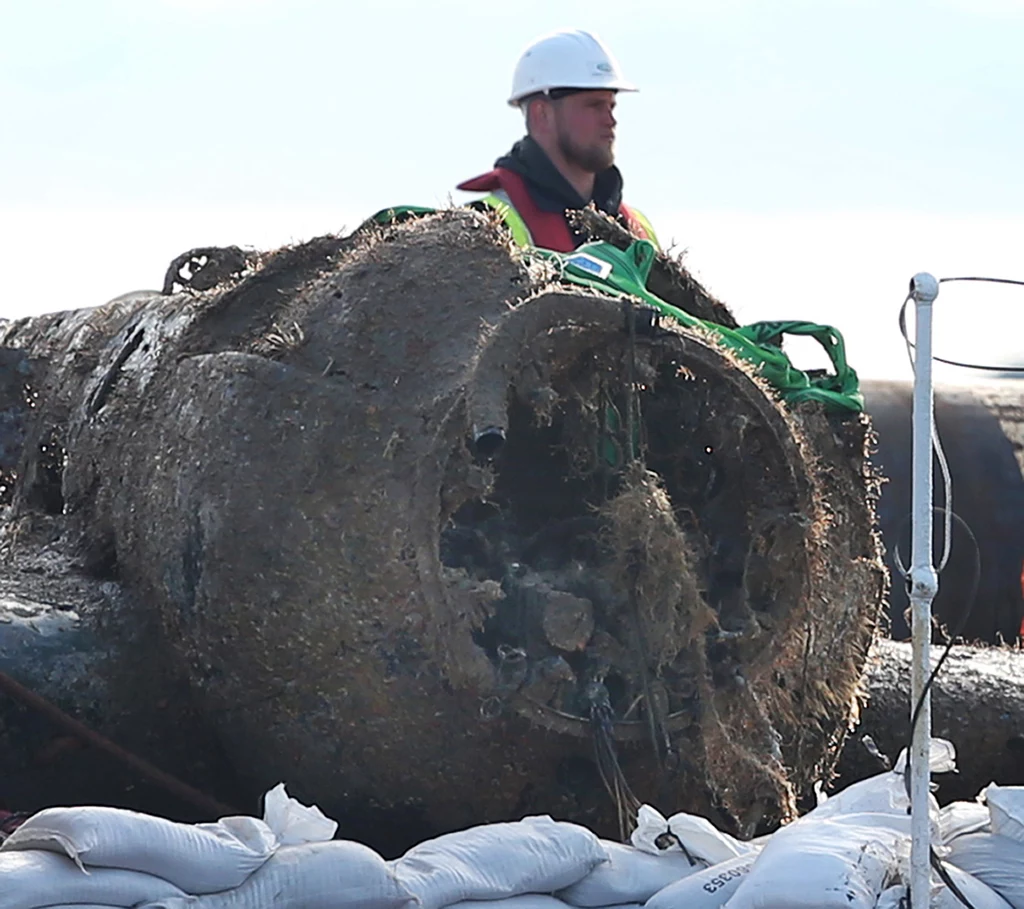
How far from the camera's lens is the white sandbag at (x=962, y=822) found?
302cm

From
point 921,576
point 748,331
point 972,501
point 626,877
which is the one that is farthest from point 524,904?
point 972,501

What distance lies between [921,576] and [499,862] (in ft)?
3.02

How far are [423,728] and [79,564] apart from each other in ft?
3.63

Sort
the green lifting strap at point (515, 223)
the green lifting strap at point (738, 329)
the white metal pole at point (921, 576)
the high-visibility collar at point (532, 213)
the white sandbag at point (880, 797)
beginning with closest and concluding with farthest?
1. the white metal pole at point (921, 576)
2. the white sandbag at point (880, 797)
3. the green lifting strap at point (738, 329)
4. the green lifting strap at point (515, 223)
5. the high-visibility collar at point (532, 213)

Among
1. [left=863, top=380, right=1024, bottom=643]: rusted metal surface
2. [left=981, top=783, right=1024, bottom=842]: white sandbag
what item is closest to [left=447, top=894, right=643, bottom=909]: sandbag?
[left=981, top=783, right=1024, bottom=842]: white sandbag

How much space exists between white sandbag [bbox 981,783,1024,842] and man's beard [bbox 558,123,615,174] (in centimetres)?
302

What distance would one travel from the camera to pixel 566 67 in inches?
228

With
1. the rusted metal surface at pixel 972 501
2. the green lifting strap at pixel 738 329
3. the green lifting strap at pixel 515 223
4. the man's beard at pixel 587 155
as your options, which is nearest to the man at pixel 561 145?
the man's beard at pixel 587 155

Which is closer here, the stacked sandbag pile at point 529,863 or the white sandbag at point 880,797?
the stacked sandbag pile at point 529,863

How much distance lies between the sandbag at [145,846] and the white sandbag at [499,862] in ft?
0.89

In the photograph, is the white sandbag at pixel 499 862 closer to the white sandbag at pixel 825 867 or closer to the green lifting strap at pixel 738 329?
the white sandbag at pixel 825 867

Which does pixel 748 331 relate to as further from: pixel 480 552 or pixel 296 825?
pixel 296 825

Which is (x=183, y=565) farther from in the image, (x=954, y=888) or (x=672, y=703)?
(x=954, y=888)

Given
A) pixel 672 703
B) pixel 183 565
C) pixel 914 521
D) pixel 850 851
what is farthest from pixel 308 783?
pixel 914 521
